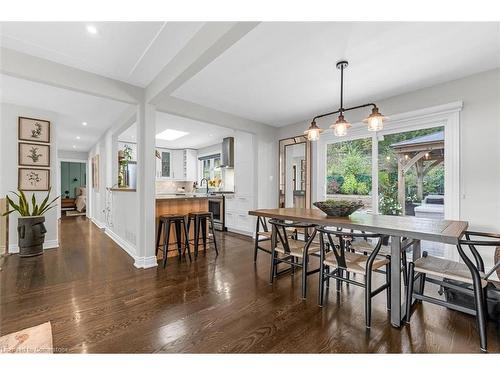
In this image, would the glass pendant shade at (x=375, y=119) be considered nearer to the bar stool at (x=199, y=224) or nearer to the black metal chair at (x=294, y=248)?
the black metal chair at (x=294, y=248)

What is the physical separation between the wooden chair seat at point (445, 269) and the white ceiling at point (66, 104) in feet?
14.7

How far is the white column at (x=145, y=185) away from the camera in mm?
3150

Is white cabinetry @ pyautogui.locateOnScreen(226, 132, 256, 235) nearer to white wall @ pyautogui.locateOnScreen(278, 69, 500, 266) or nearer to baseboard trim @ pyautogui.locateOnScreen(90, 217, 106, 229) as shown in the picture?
baseboard trim @ pyautogui.locateOnScreen(90, 217, 106, 229)

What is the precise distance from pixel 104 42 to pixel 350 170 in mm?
3878

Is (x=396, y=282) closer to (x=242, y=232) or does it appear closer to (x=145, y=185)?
(x=145, y=185)

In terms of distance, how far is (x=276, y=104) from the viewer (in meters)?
3.88

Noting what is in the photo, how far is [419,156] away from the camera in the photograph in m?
3.40

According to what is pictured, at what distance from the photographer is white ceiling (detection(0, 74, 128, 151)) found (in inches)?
126

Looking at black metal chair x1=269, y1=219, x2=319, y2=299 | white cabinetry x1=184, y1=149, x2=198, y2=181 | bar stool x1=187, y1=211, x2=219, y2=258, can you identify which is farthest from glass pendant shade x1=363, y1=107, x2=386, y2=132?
white cabinetry x1=184, y1=149, x2=198, y2=181

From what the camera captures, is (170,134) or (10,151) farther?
(170,134)

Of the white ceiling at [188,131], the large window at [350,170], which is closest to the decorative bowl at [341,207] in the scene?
the large window at [350,170]

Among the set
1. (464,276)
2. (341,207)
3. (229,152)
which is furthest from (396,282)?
(229,152)

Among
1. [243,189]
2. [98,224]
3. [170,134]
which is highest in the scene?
[170,134]
